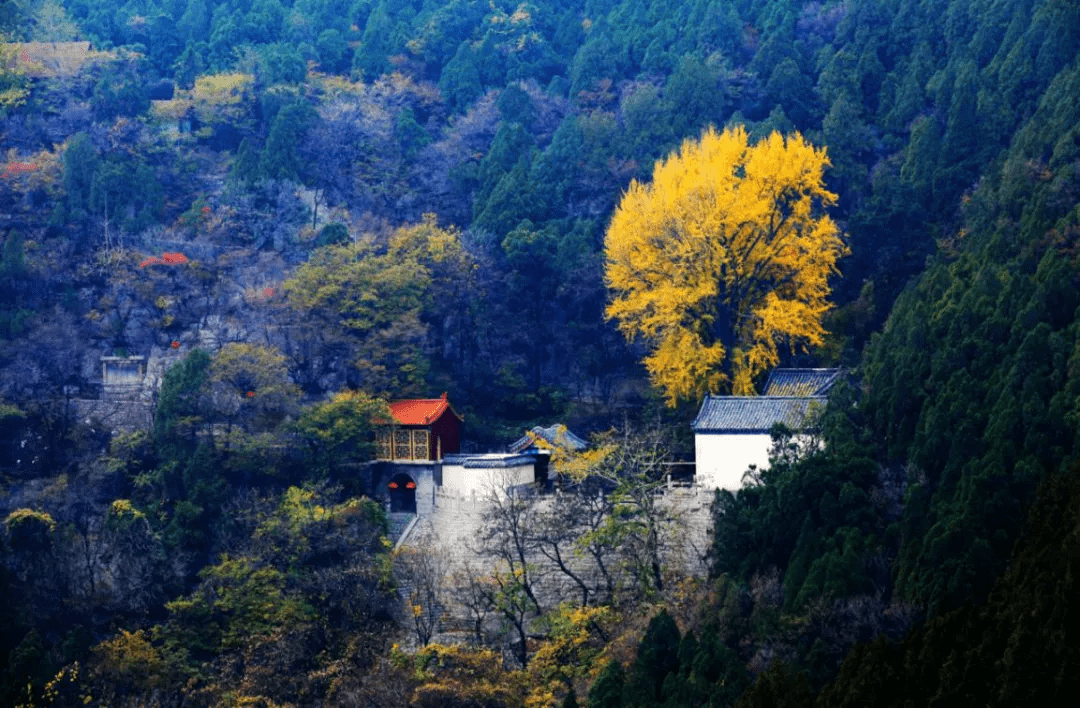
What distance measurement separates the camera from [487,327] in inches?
1469

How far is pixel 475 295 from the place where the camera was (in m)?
37.1

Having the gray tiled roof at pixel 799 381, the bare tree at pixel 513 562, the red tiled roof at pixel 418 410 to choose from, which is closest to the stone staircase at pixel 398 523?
the red tiled roof at pixel 418 410

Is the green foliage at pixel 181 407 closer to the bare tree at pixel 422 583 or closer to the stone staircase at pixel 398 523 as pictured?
the stone staircase at pixel 398 523

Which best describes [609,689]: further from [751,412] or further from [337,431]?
[337,431]

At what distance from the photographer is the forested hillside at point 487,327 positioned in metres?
24.1

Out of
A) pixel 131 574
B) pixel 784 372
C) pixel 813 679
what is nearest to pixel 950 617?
pixel 813 679

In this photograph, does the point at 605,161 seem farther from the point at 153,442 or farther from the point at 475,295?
the point at 153,442

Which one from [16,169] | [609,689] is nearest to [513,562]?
[609,689]

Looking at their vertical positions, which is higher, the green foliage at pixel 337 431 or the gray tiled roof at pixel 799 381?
the gray tiled roof at pixel 799 381

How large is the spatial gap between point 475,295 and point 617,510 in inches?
376

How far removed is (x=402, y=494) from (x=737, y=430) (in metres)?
6.71

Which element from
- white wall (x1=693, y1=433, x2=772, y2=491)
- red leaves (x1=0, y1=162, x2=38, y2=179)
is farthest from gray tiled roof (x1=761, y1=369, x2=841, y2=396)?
red leaves (x1=0, y1=162, x2=38, y2=179)

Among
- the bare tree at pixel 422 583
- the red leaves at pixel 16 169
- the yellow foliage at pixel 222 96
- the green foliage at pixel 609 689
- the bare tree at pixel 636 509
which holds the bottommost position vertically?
the green foliage at pixel 609 689

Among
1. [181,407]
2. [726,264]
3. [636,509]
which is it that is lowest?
[636,509]
